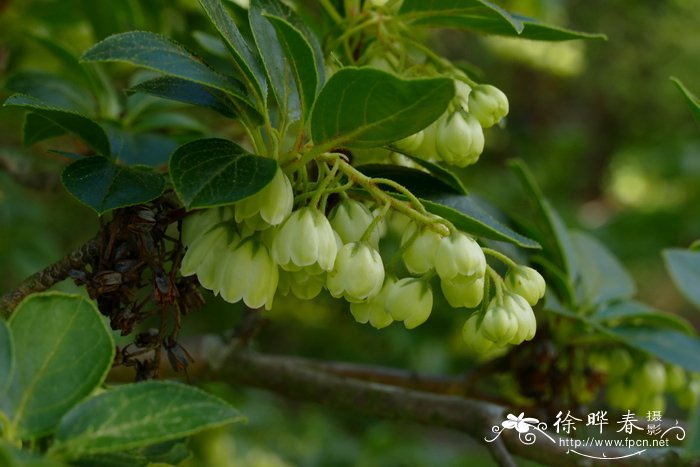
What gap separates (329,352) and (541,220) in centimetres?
137

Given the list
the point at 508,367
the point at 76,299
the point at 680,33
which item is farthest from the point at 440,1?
the point at 680,33

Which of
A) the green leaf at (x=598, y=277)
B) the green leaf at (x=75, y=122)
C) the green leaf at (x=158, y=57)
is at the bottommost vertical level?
the green leaf at (x=598, y=277)

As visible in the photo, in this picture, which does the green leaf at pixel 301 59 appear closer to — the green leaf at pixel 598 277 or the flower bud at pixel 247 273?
the flower bud at pixel 247 273

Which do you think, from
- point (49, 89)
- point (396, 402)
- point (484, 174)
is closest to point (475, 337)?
point (396, 402)

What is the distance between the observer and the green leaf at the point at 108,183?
0.73 meters

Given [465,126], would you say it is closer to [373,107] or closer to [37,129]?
[373,107]

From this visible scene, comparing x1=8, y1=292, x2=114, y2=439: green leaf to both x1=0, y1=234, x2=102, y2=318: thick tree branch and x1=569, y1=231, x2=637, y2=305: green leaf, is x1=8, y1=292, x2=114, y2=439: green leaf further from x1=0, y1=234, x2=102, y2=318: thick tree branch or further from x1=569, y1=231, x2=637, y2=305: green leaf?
x1=569, y1=231, x2=637, y2=305: green leaf

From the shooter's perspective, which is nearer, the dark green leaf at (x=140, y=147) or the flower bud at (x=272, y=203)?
the flower bud at (x=272, y=203)

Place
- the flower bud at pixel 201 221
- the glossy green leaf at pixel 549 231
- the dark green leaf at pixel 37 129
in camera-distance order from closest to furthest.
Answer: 1. the flower bud at pixel 201 221
2. the dark green leaf at pixel 37 129
3. the glossy green leaf at pixel 549 231

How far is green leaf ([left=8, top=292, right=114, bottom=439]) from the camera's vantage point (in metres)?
0.58

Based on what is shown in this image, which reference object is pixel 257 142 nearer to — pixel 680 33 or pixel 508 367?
pixel 508 367

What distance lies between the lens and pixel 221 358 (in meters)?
1.21

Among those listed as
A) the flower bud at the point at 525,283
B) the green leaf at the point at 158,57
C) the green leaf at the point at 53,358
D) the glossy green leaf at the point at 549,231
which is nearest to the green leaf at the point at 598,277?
the glossy green leaf at the point at 549,231

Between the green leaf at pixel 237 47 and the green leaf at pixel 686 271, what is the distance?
0.39m
